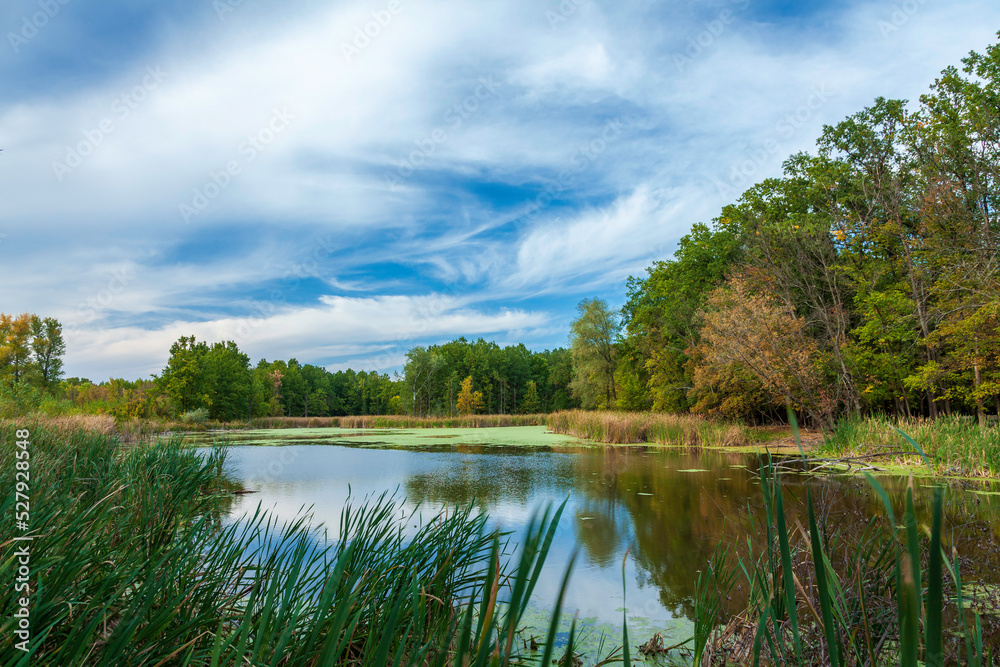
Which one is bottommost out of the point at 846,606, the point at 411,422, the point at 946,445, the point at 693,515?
the point at 411,422

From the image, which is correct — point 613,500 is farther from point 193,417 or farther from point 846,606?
point 193,417

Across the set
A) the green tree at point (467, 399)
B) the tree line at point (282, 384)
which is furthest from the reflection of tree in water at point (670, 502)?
the green tree at point (467, 399)

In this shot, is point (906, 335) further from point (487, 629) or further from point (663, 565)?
point (487, 629)

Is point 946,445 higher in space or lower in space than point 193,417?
higher

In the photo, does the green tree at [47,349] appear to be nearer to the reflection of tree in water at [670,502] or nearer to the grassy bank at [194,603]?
the reflection of tree in water at [670,502]

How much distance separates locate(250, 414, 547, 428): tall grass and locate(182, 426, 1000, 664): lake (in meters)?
19.8

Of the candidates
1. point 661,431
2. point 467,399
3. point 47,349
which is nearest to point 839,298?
point 661,431

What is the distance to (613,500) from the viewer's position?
332 inches

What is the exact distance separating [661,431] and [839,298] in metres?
8.21

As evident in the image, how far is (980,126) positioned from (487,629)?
17.6 metres

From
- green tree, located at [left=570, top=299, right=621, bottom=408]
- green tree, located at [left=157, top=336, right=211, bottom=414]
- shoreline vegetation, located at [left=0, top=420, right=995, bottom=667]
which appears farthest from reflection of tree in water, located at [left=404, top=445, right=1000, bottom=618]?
green tree, located at [left=157, top=336, right=211, bottom=414]

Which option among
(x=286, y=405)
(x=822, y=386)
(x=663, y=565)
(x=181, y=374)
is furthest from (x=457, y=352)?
(x=663, y=565)

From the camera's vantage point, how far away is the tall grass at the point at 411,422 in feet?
121

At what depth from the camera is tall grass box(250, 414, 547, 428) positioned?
37000 millimetres
